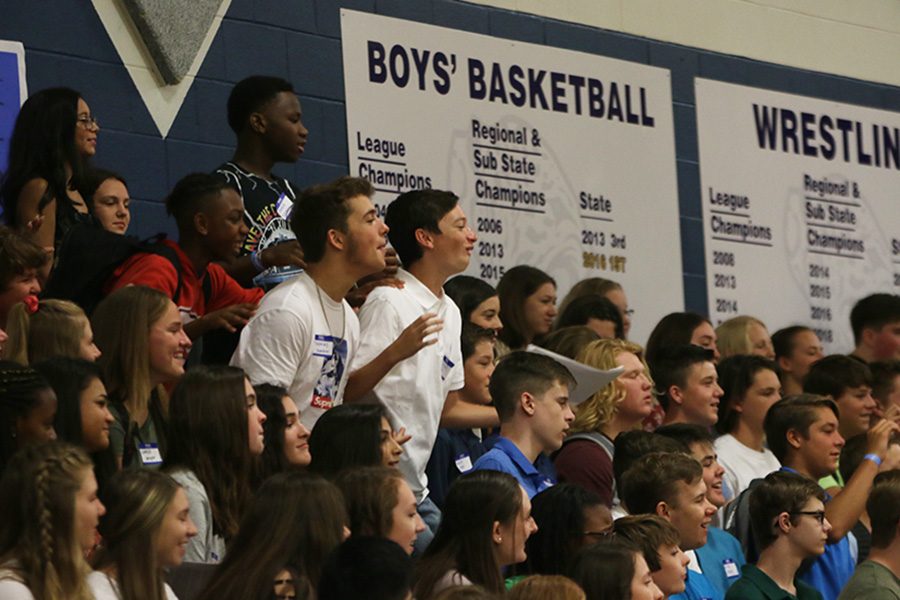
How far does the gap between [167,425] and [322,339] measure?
639mm

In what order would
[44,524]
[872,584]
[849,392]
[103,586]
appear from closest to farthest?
[44,524] < [103,586] < [872,584] < [849,392]

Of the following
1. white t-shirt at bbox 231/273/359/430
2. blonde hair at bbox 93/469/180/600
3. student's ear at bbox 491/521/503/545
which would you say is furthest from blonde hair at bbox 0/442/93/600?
white t-shirt at bbox 231/273/359/430

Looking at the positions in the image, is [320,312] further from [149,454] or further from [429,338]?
[149,454]

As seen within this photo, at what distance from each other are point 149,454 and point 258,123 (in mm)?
2080

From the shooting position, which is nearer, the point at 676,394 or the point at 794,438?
the point at 794,438

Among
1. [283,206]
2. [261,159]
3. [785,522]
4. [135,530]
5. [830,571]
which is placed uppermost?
[261,159]

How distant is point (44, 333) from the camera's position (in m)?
4.83

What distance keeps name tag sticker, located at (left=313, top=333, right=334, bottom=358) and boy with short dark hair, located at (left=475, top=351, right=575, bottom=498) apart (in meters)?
0.58

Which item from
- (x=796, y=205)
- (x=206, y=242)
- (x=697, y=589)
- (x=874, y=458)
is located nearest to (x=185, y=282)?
(x=206, y=242)

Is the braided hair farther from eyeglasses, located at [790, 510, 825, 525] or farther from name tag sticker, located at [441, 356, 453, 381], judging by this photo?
eyeglasses, located at [790, 510, 825, 525]

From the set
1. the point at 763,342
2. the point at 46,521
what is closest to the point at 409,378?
the point at 46,521

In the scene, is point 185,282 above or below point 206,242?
below

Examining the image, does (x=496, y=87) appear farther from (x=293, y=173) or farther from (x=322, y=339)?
(x=322, y=339)

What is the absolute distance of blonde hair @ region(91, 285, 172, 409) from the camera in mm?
4898
